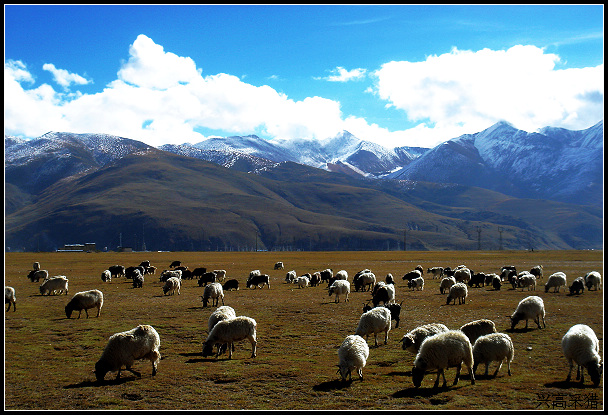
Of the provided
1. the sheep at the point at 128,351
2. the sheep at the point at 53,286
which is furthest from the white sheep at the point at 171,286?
the sheep at the point at 128,351

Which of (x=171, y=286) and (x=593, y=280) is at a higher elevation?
(x=171, y=286)

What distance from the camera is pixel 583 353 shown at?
13.6 m

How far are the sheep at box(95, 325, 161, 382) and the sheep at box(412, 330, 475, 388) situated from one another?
789 centimetres

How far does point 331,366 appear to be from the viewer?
15.6m

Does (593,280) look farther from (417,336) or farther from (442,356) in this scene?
(442,356)

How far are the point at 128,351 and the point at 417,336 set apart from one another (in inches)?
361

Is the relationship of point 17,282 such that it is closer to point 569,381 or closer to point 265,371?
point 265,371

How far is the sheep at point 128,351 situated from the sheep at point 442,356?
789 cm

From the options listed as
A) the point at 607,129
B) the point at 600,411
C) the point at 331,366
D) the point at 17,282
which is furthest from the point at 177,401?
the point at 17,282

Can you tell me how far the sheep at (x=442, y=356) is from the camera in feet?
43.6

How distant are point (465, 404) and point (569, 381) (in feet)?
12.7

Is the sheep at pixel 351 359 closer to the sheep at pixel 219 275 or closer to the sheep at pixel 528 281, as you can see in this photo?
the sheep at pixel 528 281

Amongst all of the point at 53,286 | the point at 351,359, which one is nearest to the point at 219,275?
the point at 53,286

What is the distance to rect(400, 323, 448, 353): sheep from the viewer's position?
15711mm
